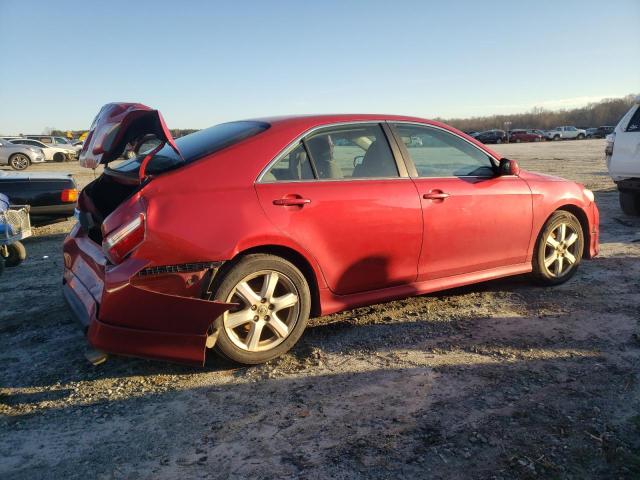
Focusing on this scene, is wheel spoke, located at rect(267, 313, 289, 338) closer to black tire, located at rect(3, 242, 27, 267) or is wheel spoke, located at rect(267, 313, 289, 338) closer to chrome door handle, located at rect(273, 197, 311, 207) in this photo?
chrome door handle, located at rect(273, 197, 311, 207)

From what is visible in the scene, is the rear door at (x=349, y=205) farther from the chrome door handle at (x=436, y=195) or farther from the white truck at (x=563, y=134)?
the white truck at (x=563, y=134)

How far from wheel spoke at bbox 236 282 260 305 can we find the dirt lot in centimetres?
46

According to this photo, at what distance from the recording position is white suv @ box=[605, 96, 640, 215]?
7.48m

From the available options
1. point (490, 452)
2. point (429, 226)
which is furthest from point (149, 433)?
point (429, 226)

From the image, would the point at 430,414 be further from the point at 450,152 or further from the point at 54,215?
the point at 54,215

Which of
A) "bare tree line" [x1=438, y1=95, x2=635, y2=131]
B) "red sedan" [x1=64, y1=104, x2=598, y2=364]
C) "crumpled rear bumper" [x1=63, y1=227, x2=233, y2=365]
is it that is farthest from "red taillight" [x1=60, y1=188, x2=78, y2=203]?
"bare tree line" [x1=438, y1=95, x2=635, y2=131]

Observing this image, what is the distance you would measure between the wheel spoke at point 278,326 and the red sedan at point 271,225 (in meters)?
0.02

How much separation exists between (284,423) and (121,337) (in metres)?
1.08

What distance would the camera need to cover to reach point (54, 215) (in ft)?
27.6

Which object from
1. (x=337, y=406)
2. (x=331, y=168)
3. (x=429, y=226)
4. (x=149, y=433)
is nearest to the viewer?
(x=149, y=433)

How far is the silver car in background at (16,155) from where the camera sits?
25.2 meters

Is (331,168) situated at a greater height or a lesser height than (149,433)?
greater

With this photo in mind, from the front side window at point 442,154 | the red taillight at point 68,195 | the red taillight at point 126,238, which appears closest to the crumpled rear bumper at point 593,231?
the front side window at point 442,154

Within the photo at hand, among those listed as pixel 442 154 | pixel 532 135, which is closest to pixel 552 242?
pixel 442 154
